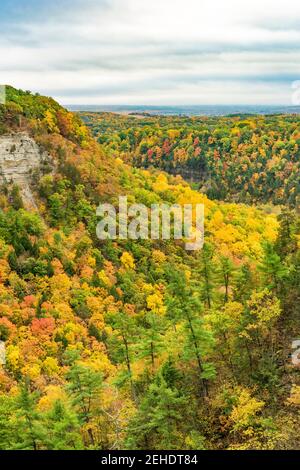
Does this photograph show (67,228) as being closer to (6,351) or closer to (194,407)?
(6,351)

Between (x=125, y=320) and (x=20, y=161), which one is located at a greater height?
(x=20, y=161)

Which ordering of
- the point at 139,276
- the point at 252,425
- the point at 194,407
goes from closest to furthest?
the point at 252,425 < the point at 194,407 < the point at 139,276

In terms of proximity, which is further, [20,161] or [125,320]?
[20,161]

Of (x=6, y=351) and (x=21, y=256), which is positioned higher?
(x=21, y=256)

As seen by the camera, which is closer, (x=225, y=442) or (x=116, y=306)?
(x=225, y=442)

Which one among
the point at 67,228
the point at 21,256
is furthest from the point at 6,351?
the point at 67,228
